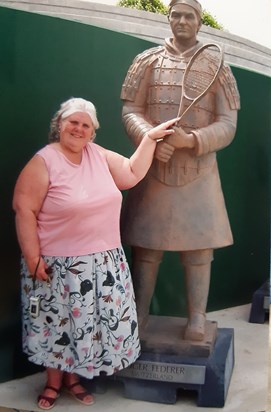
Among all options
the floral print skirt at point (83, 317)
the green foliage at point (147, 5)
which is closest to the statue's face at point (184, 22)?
the green foliage at point (147, 5)

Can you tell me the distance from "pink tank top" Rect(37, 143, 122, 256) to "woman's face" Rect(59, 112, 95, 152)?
0.06 m

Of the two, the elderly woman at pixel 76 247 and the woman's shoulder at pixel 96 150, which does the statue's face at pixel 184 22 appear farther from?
the woman's shoulder at pixel 96 150

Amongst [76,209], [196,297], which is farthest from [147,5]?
[196,297]

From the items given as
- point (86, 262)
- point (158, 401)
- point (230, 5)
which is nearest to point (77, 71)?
point (230, 5)

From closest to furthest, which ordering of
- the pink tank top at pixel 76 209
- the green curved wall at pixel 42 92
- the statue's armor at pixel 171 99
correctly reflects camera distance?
1. the pink tank top at pixel 76 209
2. the statue's armor at pixel 171 99
3. the green curved wall at pixel 42 92

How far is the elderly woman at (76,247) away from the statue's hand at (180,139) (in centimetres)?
3

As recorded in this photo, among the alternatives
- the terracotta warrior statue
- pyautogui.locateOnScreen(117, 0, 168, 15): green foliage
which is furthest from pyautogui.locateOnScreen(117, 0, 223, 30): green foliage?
the terracotta warrior statue

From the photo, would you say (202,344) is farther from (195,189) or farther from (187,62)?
(187,62)

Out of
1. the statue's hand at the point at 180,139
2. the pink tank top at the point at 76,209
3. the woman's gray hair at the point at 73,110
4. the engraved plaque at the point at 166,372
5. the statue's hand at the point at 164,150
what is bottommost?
the engraved plaque at the point at 166,372

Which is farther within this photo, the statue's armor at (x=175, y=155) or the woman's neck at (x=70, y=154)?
the statue's armor at (x=175, y=155)

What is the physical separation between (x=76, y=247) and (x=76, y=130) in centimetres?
46

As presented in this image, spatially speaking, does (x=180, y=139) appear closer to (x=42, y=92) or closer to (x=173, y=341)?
(x=42, y=92)

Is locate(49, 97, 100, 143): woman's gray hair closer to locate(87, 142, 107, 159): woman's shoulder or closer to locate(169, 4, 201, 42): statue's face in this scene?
locate(87, 142, 107, 159): woman's shoulder

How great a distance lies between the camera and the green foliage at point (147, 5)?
2641 millimetres
